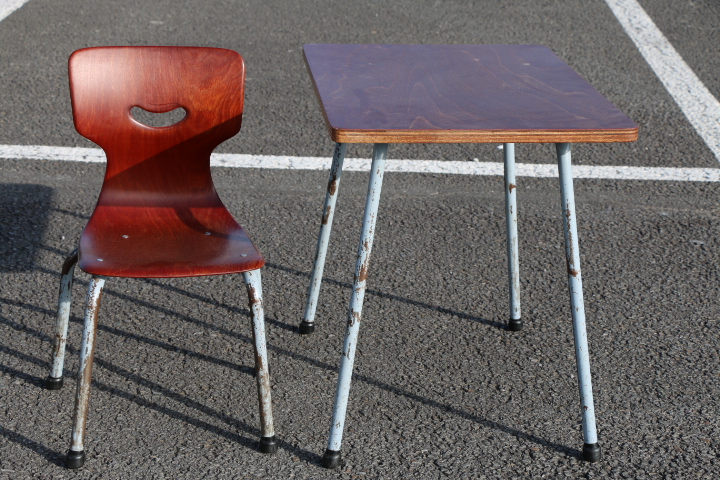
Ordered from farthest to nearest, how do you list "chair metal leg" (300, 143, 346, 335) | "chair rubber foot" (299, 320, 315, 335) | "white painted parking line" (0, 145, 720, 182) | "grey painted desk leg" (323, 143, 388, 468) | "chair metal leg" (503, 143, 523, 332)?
"white painted parking line" (0, 145, 720, 182) → "chair rubber foot" (299, 320, 315, 335) → "chair metal leg" (503, 143, 523, 332) → "chair metal leg" (300, 143, 346, 335) → "grey painted desk leg" (323, 143, 388, 468)

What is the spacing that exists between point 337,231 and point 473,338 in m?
0.99

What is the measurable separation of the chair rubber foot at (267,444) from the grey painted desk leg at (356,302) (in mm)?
160

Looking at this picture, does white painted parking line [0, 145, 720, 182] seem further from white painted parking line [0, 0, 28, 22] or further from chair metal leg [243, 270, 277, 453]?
white painted parking line [0, 0, 28, 22]

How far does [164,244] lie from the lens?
2.52 metres

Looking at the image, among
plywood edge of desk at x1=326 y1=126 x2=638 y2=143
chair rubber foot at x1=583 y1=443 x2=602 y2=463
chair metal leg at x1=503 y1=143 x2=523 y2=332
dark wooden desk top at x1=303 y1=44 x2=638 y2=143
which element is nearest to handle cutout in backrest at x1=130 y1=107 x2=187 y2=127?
dark wooden desk top at x1=303 y1=44 x2=638 y2=143

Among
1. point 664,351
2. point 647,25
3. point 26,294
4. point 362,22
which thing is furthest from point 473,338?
point 647,25

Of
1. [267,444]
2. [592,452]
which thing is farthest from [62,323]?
[592,452]

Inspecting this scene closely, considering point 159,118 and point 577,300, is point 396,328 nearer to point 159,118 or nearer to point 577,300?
point 577,300

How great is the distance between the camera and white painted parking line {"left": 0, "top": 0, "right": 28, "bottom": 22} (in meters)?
6.70

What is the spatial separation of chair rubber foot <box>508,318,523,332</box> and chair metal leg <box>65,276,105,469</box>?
1.49m

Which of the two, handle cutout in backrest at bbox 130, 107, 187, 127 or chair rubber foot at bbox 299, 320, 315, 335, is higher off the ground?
chair rubber foot at bbox 299, 320, 315, 335

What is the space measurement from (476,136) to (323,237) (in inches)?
36.2

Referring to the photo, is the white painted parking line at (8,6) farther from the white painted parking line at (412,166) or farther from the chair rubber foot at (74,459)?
the chair rubber foot at (74,459)

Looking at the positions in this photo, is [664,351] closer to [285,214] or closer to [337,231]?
[337,231]
